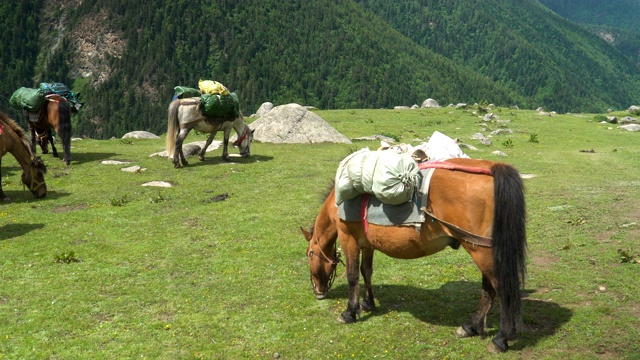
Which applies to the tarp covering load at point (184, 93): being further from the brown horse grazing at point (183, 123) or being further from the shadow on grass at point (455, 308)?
the shadow on grass at point (455, 308)

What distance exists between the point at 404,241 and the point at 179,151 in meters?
15.8

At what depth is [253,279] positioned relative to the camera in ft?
34.3

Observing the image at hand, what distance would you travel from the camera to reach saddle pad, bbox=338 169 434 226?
7.40m

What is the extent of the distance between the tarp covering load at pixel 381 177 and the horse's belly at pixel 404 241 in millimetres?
509

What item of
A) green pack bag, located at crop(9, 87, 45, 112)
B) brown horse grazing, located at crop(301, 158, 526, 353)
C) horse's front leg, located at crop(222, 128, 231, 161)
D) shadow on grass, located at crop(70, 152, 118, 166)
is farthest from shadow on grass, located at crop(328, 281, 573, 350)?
green pack bag, located at crop(9, 87, 45, 112)

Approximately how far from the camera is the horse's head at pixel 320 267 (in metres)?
9.09

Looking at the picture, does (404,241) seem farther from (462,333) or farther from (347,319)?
(347,319)

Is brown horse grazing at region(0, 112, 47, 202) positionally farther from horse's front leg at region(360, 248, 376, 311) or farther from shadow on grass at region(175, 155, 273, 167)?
horse's front leg at region(360, 248, 376, 311)

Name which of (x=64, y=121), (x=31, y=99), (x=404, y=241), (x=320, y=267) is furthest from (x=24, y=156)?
(x=404, y=241)

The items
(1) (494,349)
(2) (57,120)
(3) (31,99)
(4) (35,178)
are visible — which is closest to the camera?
(1) (494,349)

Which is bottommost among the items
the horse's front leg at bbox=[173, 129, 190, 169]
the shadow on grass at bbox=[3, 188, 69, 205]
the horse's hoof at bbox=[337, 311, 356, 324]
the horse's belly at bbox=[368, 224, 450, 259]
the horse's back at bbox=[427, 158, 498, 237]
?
the shadow on grass at bbox=[3, 188, 69, 205]

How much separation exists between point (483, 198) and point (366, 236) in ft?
6.72

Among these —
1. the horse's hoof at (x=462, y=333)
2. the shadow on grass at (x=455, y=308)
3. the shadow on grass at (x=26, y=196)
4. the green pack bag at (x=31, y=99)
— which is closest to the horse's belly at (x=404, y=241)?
the horse's hoof at (x=462, y=333)

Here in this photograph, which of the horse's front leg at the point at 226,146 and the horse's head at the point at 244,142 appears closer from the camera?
the horse's front leg at the point at 226,146
